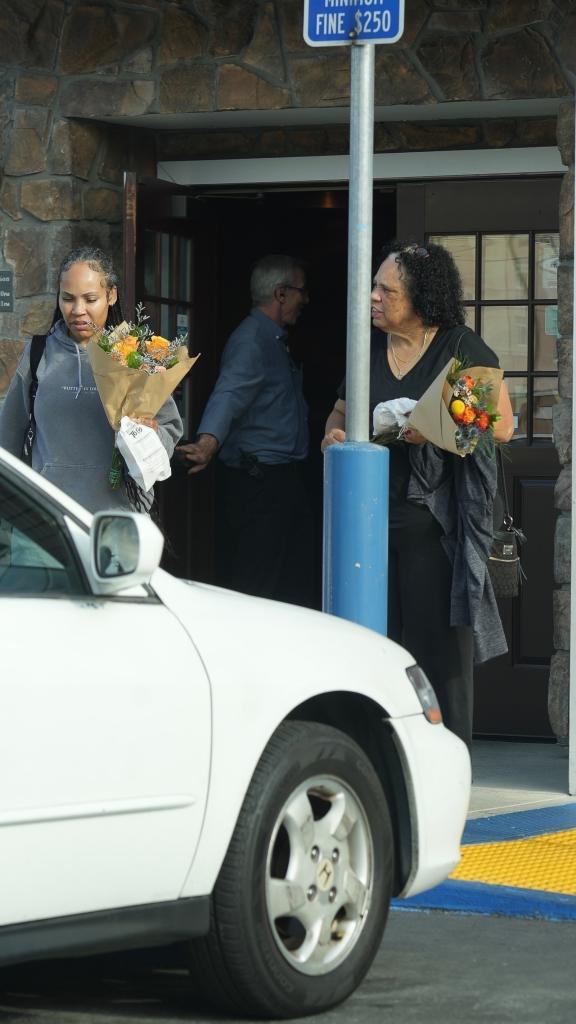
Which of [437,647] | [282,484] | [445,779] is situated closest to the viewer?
[445,779]

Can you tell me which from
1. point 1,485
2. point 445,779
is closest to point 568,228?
point 445,779

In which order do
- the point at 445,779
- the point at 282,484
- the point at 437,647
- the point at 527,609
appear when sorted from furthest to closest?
the point at 282,484 < the point at 527,609 < the point at 437,647 < the point at 445,779

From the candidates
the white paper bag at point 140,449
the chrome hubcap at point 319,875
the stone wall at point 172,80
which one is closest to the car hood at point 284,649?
the chrome hubcap at point 319,875

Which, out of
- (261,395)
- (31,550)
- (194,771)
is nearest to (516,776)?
(261,395)

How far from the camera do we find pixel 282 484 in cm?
965

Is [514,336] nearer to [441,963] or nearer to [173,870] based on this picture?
[441,963]

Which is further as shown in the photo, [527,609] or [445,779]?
[527,609]

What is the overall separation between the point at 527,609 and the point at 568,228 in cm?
191

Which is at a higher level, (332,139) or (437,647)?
(332,139)

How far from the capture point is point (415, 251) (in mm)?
7031

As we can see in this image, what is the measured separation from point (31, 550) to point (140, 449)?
2.01m

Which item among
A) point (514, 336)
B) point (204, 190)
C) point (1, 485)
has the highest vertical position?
point (204, 190)

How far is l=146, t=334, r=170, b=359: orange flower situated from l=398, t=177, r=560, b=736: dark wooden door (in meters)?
2.62

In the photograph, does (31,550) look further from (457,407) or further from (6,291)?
(6,291)
